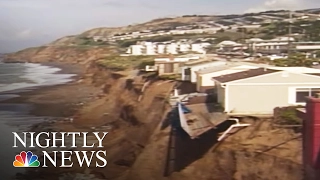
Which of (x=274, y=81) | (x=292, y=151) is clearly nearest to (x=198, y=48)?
(x=274, y=81)

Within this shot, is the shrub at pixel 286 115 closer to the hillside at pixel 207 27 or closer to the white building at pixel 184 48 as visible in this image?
the hillside at pixel 207 27

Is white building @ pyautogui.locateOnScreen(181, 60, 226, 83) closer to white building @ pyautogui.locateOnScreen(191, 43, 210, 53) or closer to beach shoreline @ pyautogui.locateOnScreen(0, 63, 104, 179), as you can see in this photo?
white building @ pyautogui.locateOnScreen(191, 43, 210, 53)

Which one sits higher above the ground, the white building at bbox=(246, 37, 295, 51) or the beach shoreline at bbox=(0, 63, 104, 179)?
the white building at bbox=(246, 37, 295, 51)

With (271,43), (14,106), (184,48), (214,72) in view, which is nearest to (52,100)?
(14,106)

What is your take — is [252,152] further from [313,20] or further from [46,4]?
[46,4]

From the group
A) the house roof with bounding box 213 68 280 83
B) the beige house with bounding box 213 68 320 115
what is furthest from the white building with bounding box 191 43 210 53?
the beige house with bounding box 213 68 320 115
